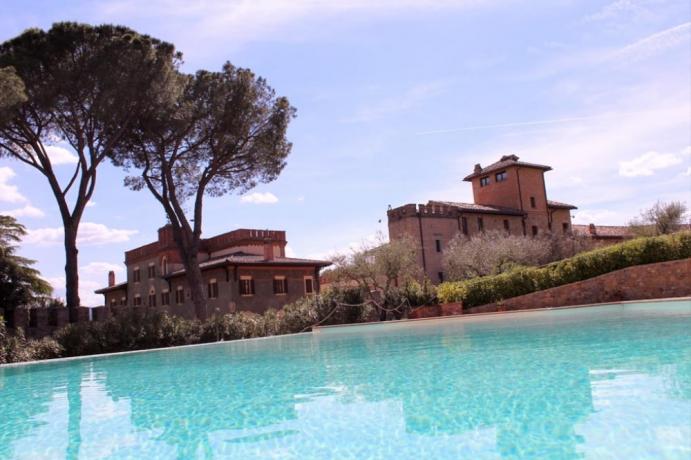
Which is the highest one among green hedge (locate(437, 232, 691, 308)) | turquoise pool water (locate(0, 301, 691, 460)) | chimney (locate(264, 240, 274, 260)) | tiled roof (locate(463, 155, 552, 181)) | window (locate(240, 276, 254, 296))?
tiled roof (locate(463, 155, 552, 181))

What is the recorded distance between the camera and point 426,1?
14078 millimetres

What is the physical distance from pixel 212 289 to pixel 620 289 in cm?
2077

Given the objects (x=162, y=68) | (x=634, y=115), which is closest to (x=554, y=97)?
(x=634, y=115)

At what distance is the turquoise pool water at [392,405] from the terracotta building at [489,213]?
23.6 meters

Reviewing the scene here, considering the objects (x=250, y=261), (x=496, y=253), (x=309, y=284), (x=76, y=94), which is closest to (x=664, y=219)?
(x=496, y=253)

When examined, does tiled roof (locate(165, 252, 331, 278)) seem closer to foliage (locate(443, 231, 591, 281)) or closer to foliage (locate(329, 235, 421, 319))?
foliage (locate(329, 235, 421, 319))

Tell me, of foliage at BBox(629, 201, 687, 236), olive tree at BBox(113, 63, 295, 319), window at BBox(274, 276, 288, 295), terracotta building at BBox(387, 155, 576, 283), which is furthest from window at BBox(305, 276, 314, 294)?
foliage at BBox(629, 201, 687, 236)

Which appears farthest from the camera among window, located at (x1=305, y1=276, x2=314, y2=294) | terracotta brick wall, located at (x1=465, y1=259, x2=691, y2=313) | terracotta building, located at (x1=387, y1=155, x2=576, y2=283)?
terracotta building, located at (x1=387, y1=155, x2=576, y2=283)

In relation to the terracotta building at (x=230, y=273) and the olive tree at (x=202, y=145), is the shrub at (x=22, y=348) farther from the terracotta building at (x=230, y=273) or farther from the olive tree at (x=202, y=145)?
the terracotta building at (x=230, y=273)

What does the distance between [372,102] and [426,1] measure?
527 cm

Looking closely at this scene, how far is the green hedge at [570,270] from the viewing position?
1981cm

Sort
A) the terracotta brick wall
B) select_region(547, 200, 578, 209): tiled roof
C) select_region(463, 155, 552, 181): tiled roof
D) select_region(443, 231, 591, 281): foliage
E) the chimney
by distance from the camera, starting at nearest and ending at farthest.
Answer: the terracotta brick wall < select_region(443, 231, 591, 281): foliage < the chimney < select_region(463, 155, 552, 181): tiled roof < select_region(547, 200, 578, 209): tiled roof

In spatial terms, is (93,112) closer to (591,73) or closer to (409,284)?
(409,284)

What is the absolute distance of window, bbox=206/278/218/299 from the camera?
30906 mm
